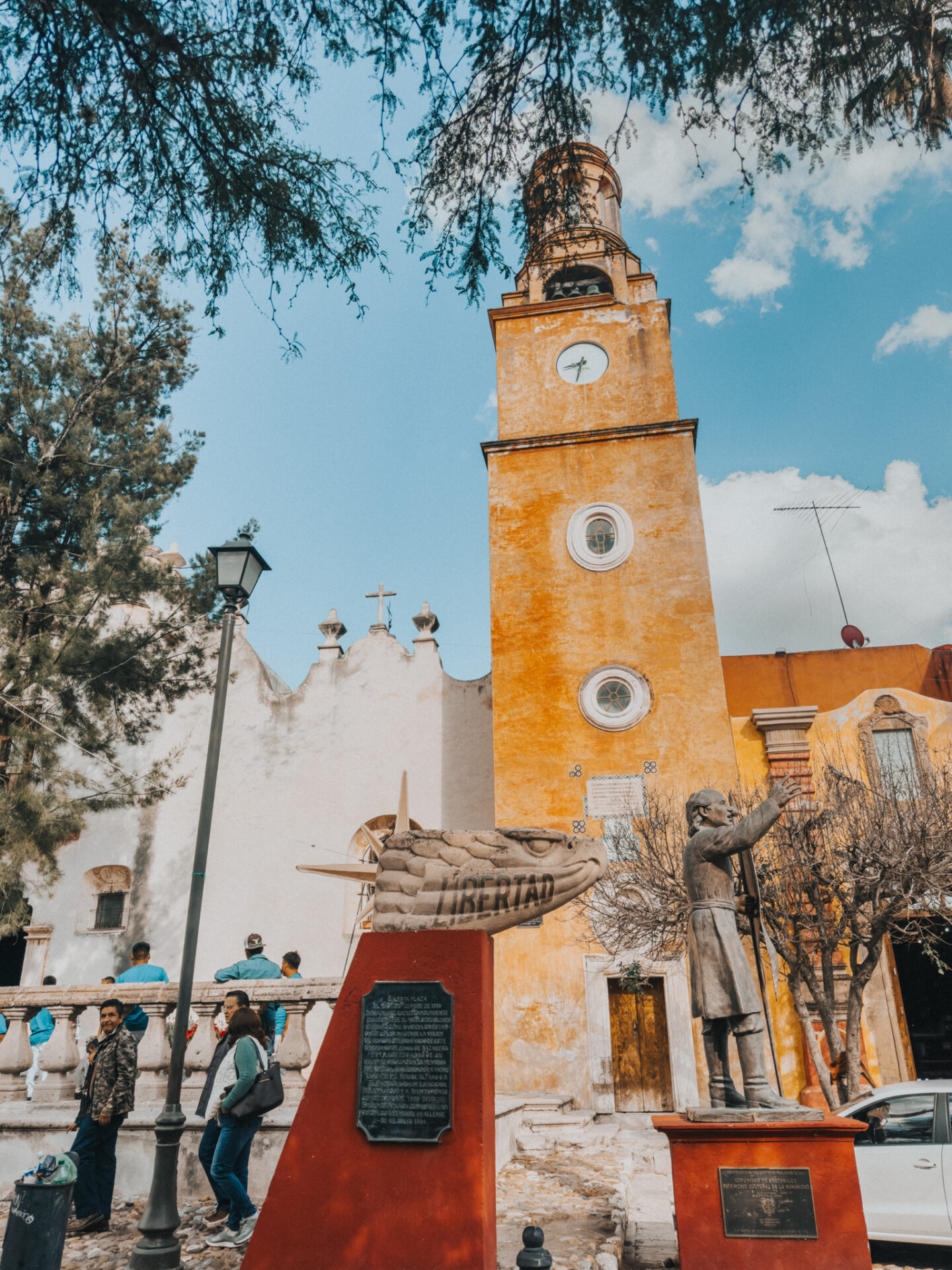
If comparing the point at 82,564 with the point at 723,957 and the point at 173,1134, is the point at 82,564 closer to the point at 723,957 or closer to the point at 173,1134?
the point at 173,1134

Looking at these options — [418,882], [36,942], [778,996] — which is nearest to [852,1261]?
[418,882]

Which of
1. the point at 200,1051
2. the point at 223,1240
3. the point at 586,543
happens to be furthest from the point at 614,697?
the point at 223,1240

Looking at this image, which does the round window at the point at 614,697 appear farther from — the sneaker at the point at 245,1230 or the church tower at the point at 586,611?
the sneaker at the point at 245,1230

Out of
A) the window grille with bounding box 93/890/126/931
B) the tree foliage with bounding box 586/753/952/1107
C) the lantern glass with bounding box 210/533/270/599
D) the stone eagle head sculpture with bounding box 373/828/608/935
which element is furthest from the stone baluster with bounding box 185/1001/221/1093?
the window grille with bounding box 93/890/126/931

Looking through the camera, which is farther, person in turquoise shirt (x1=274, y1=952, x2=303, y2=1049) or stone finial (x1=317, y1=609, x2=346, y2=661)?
stone finial (x1=317, y1=609, x2=346, y2=661)

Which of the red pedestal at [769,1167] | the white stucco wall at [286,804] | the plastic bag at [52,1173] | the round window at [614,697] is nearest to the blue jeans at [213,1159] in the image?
the plastic bag at [52,1173]

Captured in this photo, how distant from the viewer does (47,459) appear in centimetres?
1177

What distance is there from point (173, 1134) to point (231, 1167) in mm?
459

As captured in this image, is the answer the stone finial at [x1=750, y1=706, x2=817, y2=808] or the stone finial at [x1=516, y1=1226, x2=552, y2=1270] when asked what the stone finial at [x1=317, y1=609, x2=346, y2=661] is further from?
the stone finial at [x1=516, y1=1226, x2=552, y2=1270]

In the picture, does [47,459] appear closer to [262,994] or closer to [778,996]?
[262,994]

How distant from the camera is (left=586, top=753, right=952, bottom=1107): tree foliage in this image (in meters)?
10.8

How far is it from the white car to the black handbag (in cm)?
433

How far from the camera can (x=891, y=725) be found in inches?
632

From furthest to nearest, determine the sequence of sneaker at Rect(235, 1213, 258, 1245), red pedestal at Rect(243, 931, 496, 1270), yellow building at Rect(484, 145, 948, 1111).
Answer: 1. yellow building at Rect(484, 145, 948, 1111)
2. sneaker at Rect(235, 1213, 258, 1245)
3. red pedestal at Rect(243, 931, 496, 1270)
